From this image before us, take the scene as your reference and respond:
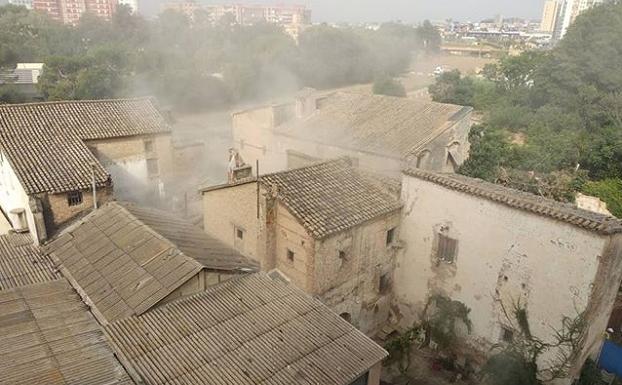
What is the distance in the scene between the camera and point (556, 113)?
3909 centimetres

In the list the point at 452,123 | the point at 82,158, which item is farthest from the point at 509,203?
the point at 82,158

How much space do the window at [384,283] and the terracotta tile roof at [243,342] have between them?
523 cm

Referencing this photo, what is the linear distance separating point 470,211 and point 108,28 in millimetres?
43309

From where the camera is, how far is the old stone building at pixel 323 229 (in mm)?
13234

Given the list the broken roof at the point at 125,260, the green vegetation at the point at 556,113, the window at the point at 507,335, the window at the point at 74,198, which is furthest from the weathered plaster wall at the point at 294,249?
the green vegetation at the point at 556,113

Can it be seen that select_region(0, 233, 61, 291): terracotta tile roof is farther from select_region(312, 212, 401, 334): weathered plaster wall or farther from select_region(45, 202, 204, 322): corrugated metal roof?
select_region(312, 212, 401, 334): weathered plaster wall

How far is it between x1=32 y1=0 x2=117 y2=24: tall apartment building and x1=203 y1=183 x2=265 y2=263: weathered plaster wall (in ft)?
228

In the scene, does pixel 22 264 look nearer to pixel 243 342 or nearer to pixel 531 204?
pixel 243 342

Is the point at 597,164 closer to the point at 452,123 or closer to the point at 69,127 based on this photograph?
the point at 452,123

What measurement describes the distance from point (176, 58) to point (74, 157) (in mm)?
25345

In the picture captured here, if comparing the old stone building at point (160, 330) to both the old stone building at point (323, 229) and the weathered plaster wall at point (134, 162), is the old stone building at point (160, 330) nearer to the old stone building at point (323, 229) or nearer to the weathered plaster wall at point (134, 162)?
the old stone building at point (323, 229)

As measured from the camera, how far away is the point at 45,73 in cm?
3616

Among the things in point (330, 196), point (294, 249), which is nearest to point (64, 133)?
point (294, 249)

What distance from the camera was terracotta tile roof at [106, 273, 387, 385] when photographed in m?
8.41
